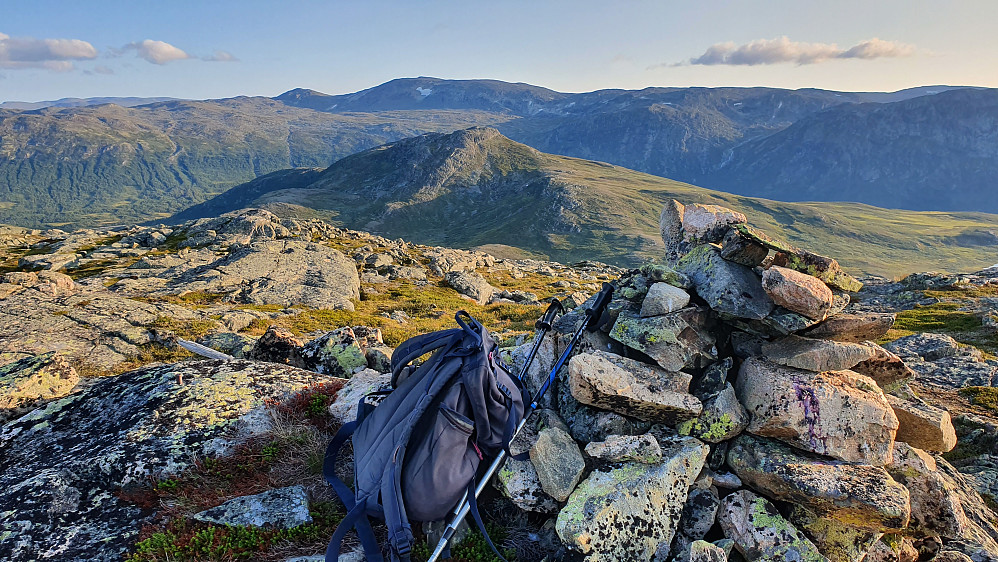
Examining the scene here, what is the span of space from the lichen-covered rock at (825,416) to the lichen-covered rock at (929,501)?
1.96ft

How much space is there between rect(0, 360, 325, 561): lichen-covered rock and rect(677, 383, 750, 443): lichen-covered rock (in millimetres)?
7410

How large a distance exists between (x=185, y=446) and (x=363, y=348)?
18.9ft

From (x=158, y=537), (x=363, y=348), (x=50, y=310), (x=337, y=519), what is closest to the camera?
(x=158, y=537)

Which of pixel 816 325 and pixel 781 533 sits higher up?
pixel 816 325

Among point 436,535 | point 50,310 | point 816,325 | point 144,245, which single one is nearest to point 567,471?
point 436,535

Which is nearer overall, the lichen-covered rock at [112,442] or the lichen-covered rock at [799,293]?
the lichen-covered rock at [112,442]

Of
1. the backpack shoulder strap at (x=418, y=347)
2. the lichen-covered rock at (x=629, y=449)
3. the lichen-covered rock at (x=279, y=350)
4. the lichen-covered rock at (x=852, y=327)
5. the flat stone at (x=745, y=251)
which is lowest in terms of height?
the lichen-covered rock at (x=279, y=350)

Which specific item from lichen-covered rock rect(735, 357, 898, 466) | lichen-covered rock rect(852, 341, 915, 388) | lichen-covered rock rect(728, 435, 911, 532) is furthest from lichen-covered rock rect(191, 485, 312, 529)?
lichen-covered rock rect(852, 341, 915, 388)

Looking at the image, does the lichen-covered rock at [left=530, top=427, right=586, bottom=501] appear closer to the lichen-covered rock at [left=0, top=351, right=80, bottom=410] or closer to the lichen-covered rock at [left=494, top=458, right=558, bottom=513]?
the lichen-covered rock at [left=494, top=458, right=558, bottom=513]

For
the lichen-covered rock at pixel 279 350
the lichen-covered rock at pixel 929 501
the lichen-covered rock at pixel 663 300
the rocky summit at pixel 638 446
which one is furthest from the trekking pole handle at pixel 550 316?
the lichen-covered rock at pixel 279 350

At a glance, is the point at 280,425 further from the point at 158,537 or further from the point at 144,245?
the point at 144,245

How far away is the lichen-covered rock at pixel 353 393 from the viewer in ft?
28.8

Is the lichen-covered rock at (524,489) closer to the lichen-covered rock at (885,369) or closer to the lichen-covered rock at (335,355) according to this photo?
the lichen-covered rock at (885,369)

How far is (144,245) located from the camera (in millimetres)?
60062
